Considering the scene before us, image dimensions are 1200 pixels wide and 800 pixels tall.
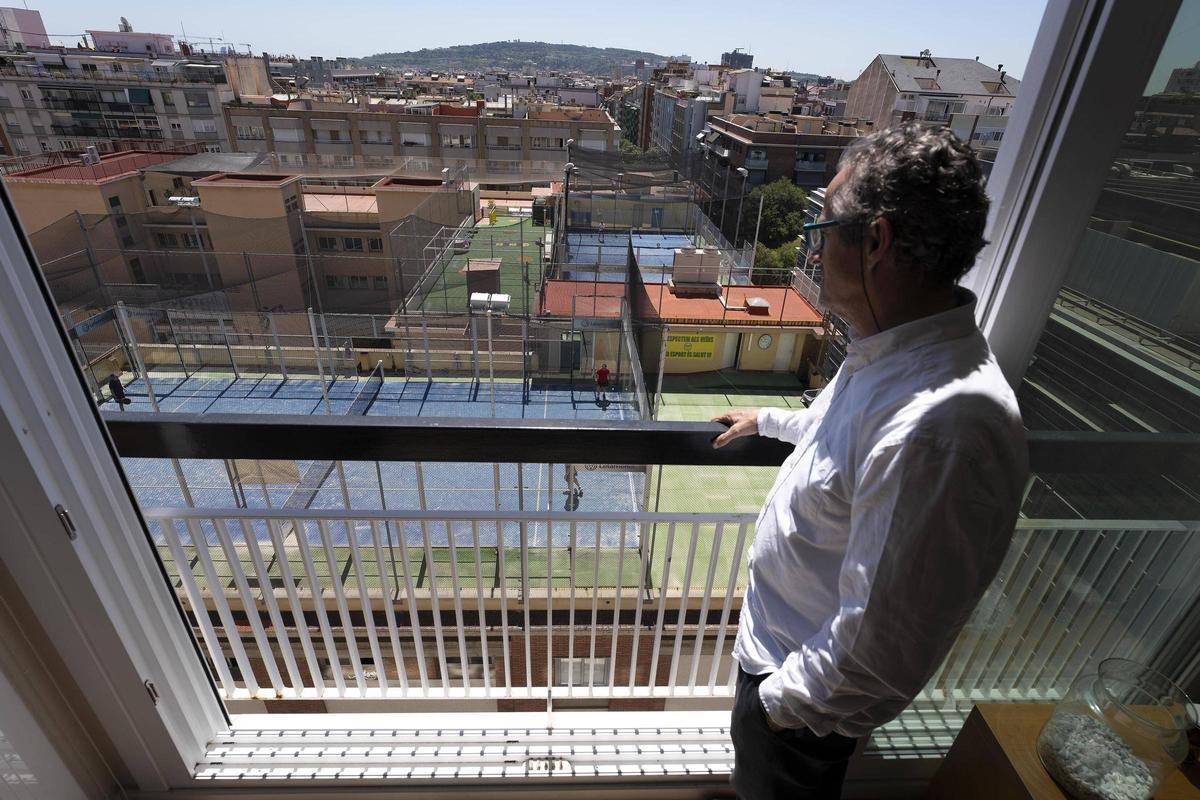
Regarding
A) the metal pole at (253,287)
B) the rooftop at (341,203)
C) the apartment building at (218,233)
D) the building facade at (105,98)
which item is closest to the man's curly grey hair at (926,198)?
the building facade at (105,98)

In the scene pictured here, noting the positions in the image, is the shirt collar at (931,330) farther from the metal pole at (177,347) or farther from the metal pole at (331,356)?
the metal pole at (177,347)

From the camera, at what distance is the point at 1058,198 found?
2.36 feet

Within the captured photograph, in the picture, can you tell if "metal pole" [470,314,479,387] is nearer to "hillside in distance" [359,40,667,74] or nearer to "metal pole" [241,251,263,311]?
"metal pole" [241,251,263,311]

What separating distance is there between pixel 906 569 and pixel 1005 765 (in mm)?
689

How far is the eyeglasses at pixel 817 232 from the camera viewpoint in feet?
1.94

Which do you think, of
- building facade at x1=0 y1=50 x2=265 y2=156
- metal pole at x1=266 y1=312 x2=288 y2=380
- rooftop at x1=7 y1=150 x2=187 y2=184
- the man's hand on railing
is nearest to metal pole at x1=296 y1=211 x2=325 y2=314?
metal pole at x1=266 y1=312 x2=288 y2=380

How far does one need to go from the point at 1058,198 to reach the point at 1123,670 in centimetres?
78

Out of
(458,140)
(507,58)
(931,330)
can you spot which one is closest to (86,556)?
(931,330)

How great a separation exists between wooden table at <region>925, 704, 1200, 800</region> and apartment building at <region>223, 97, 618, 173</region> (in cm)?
1813

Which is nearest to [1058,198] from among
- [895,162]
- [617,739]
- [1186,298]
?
[1186,298]

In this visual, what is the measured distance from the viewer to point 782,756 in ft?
2.38

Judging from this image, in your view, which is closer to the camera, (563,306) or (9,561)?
(9,561)

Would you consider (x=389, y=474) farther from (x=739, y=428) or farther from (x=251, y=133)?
(x=251, y=133)

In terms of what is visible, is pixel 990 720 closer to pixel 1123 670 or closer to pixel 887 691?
pixel 1123 670
